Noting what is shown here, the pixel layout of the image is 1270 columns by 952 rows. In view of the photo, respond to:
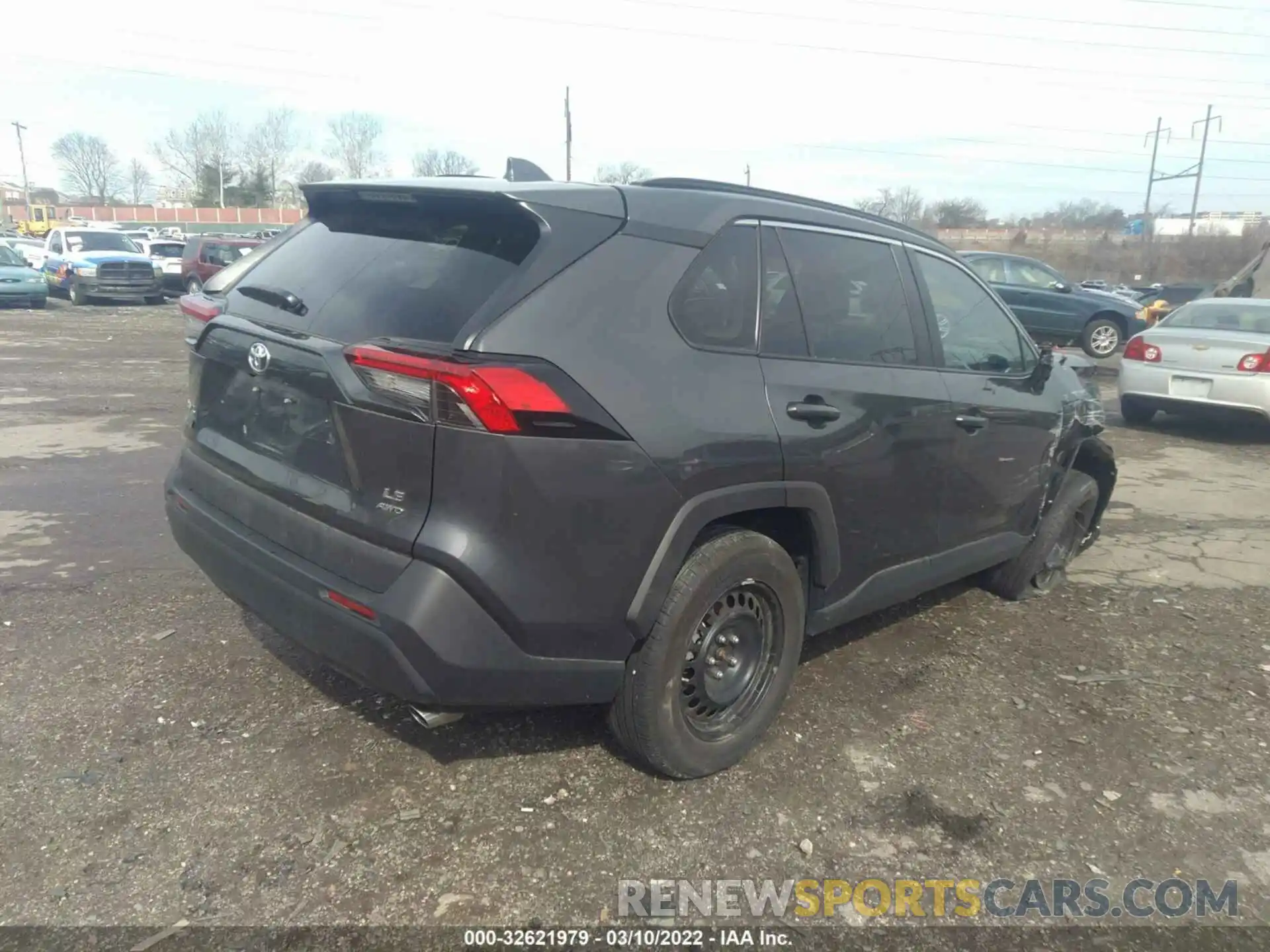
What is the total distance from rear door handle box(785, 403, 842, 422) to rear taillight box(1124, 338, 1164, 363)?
815cm

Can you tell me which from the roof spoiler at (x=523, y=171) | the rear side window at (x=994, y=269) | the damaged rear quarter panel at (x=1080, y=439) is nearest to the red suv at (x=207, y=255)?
the rear side window at (x=994, y=269)

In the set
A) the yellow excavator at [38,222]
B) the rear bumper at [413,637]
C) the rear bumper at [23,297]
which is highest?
the yellow excavator at [38,222]

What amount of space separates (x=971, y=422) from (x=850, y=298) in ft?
2.82

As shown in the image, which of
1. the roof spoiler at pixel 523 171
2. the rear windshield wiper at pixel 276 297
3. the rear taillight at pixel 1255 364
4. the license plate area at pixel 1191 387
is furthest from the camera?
the license plate area at pixel 1191 387

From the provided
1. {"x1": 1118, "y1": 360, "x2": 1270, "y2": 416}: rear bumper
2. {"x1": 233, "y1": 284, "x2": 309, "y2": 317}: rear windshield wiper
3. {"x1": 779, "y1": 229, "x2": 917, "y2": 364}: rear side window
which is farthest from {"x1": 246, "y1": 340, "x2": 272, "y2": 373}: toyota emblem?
{"x1": 1118, "y1": 360, "x2": 1270, "y2": 416}: rear bumper

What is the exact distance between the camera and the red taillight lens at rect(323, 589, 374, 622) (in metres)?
2.45

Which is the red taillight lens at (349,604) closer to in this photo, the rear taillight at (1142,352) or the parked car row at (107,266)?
A: the rear taillight at (1142,352)

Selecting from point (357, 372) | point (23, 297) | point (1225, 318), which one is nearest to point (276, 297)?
point (357, 372)

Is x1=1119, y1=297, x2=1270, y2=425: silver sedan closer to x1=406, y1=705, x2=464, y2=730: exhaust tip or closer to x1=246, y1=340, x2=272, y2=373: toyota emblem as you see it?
x1=406, y1=705, x2=464, y2=730: exhaust tip

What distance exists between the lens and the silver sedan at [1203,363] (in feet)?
29.5

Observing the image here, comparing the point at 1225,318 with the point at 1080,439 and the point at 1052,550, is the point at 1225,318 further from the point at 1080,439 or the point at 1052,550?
the point at 1052,550

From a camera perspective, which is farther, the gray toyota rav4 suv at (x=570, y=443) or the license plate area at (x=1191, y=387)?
the license plate area at (x=1191, y=387)

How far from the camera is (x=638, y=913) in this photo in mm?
2480

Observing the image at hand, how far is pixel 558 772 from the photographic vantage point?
10.1 ft
